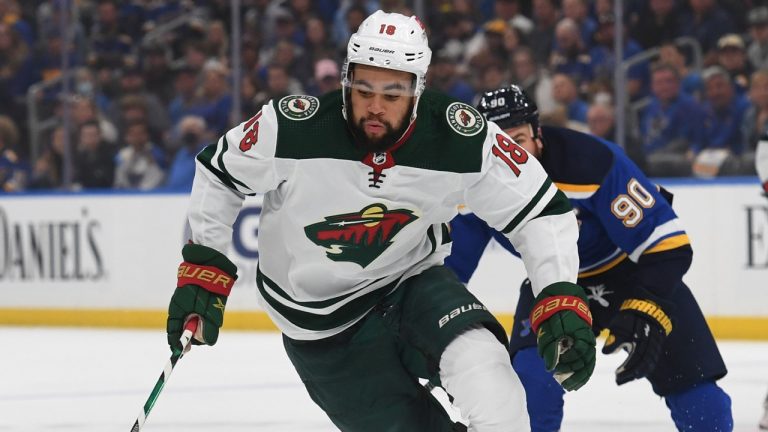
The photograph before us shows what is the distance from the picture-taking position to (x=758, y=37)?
713 cm

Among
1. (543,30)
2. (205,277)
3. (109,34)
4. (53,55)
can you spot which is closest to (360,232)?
(205,277)

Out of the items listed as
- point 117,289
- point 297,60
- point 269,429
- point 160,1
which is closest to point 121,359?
point 117,289

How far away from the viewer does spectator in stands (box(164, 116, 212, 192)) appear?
8203 millimetres

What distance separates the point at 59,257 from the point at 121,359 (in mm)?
1898

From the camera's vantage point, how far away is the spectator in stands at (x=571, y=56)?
24.5 ft

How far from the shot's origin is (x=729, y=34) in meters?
7.23

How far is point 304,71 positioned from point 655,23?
2.27m

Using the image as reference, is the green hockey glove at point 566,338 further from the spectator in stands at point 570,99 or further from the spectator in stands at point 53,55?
the spectator in stands at point 53,55

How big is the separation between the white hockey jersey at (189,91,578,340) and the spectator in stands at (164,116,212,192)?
5.32 metres

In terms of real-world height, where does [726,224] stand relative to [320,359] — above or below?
below

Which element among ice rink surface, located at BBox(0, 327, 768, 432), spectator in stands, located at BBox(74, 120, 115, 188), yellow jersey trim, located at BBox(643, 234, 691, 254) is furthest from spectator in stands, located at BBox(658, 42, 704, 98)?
yellow jersey trim, located at BBox(643, 234, 691, 254)

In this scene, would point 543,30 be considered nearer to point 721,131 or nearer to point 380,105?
point 721,131

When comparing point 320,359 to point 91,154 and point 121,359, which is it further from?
point 91,154

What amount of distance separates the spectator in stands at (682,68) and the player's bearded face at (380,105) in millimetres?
4745
